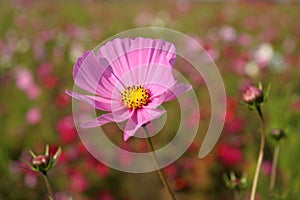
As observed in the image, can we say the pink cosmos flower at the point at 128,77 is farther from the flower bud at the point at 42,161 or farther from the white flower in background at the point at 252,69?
the white flower in background at the point at 252,69

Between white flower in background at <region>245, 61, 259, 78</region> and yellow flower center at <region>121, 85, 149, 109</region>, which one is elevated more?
white flower in background at <region>245, 61, 259, 78</region>

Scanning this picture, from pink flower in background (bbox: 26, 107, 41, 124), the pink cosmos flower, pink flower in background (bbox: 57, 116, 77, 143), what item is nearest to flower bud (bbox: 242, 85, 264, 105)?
the pink cosmos flower

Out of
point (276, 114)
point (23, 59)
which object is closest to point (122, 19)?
point (23, 59)

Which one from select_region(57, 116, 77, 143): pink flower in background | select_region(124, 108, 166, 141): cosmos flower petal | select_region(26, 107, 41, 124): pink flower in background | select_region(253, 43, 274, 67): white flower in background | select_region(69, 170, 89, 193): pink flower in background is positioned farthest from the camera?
select_region(253, 43, 274, 67): white flower in background

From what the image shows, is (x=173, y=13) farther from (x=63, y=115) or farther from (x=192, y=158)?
(x=192, y=158)

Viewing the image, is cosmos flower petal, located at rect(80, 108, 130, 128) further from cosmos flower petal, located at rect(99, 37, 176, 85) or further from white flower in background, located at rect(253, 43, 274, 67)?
white flower in background, located at rect(253, 43, 274, 67)

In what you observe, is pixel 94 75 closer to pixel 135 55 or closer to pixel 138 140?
pixel 135 55

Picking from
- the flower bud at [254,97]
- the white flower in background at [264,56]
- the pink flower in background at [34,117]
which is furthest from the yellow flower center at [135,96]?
the white flower in background at [264,56]
